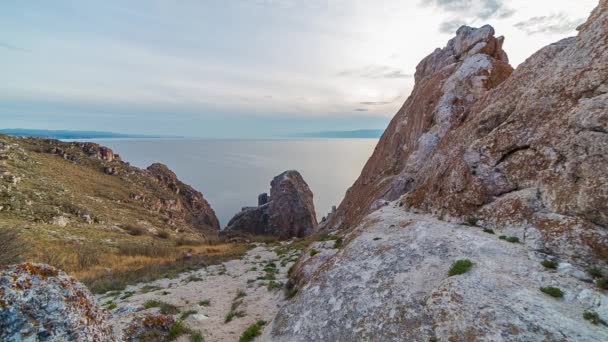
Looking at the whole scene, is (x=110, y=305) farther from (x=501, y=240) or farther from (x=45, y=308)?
(x=501, y=240)

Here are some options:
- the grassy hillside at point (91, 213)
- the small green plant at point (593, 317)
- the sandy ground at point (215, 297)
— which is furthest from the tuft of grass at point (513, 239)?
the grassy hillside at point (91, 213)

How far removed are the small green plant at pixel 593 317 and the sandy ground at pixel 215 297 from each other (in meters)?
11.6

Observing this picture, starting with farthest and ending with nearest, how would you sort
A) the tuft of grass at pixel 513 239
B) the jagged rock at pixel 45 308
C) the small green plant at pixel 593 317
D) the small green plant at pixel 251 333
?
the tuft of grass at pixel 513 239
the small green plant at pixel 251 333
the small green plant at pixel 593 317
the jagged rock at pixel 45 308

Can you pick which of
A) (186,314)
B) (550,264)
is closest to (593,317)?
(550,264)

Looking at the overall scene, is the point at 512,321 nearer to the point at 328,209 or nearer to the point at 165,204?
the point at 165,204

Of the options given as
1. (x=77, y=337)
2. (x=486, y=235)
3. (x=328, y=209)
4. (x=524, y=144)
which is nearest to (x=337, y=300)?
(x=486, y=235)

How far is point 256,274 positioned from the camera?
24.0 metres

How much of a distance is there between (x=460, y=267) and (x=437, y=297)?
186 cm

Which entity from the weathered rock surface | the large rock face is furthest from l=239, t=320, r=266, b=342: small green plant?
the large rock face

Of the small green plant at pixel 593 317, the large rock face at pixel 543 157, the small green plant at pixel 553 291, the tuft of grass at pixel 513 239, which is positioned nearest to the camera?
the small green plant at pixel 593 317

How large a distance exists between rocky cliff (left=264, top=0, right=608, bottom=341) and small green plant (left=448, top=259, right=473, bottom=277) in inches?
2.3

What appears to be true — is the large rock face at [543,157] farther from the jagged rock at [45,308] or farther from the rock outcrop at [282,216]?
the rock outcrop at [282,216]

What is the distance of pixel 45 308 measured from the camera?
724 centimetres

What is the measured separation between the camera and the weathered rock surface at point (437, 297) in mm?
8422
